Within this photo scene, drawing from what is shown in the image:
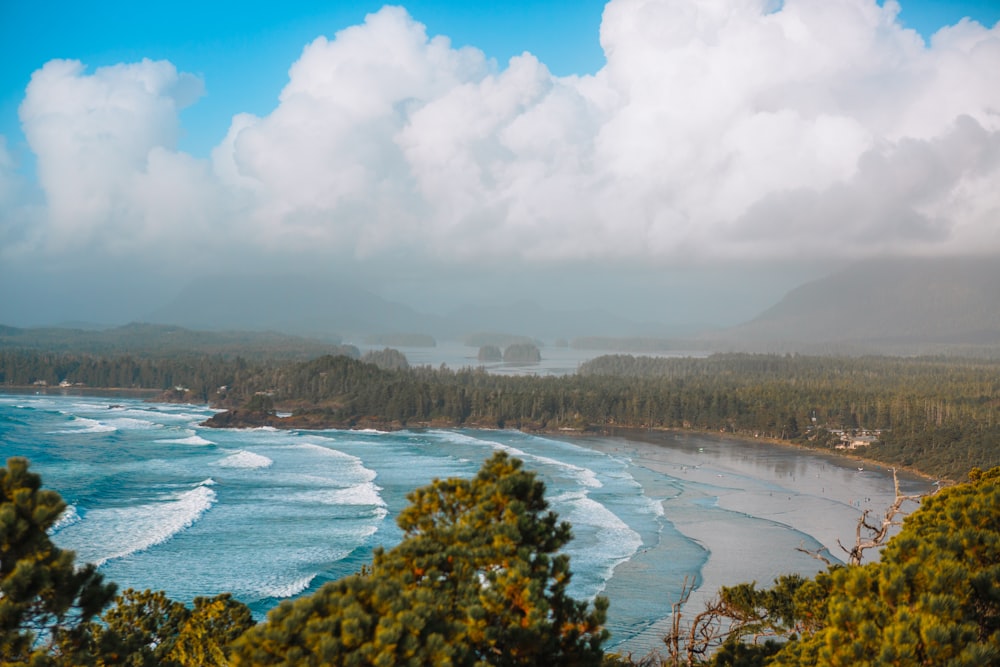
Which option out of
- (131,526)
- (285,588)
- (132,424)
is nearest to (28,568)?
(285,588)

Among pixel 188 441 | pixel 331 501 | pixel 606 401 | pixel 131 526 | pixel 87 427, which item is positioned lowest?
pixel 131 526

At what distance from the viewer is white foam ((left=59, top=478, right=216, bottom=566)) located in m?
34.2

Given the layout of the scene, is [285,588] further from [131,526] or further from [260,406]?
[260,406]

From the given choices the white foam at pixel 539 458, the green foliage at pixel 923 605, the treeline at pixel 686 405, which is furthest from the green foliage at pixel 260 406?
the green foliage at pixel 923 605

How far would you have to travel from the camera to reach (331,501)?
150ft

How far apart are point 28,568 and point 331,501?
37.7 metres

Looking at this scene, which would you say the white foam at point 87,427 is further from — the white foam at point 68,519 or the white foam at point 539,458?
the white foam at point 68,519

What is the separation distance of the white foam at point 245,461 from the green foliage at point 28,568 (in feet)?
161

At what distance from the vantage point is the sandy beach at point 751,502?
34.5 meters

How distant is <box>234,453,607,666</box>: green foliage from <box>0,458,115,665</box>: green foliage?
2.63 metres

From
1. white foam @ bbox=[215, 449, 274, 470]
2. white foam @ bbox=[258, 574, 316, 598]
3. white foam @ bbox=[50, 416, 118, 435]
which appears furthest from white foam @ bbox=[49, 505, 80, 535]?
white foam @ bbox=[50, 416, 118, 435]

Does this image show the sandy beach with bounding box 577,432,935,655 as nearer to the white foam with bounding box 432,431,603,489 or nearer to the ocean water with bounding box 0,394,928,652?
the ocean water with bounding box 0,394,928,652

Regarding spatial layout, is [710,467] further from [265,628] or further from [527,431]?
[265,628]

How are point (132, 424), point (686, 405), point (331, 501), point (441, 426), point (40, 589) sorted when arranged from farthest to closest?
1. point (686, 405)
2. point (441, 426)
3. point (132, 424)
4. point (331, 501)
5. point (40, 589)
